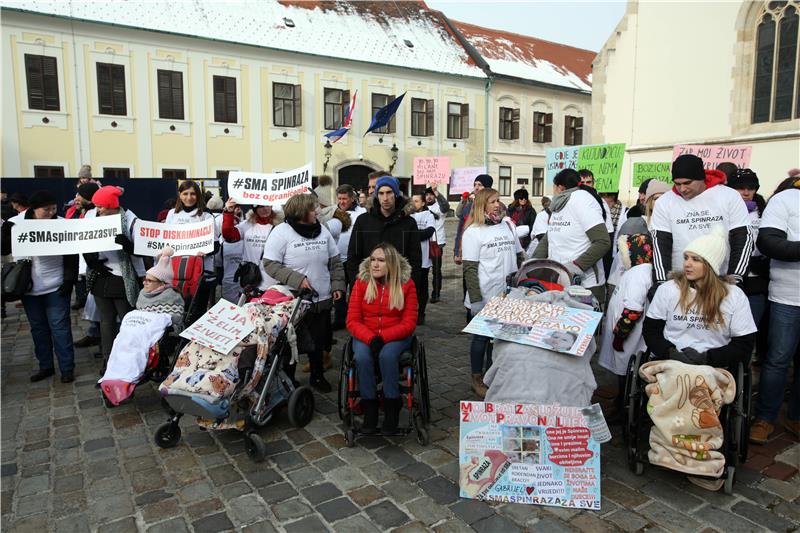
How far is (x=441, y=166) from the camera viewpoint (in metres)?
13.1

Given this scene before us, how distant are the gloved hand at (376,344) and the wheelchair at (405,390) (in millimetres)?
147

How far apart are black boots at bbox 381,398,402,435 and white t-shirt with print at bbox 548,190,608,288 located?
6.40 ft

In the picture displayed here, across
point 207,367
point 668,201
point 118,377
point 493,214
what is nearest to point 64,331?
point 118,377

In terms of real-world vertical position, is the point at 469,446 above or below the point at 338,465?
above

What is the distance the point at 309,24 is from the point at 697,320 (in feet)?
86.3

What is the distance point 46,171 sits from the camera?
20656 mm

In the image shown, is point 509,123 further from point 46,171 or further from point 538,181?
point 46,171

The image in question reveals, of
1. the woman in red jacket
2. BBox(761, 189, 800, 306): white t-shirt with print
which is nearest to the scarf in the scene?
the woman in red jacket

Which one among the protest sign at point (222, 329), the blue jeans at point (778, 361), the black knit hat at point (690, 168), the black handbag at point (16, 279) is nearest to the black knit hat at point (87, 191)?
the black handbag at point (16, 279)

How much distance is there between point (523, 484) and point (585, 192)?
8.83 feet

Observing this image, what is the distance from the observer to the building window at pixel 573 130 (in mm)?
34156

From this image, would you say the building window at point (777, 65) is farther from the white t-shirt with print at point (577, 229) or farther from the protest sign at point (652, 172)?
the white t-shirt with print at point (577, 229)

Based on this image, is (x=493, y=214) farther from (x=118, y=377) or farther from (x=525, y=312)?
(x=118, y=377)

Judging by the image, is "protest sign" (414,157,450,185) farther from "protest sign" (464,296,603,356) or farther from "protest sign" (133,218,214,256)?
"protest sign" (464,296,603,356)
